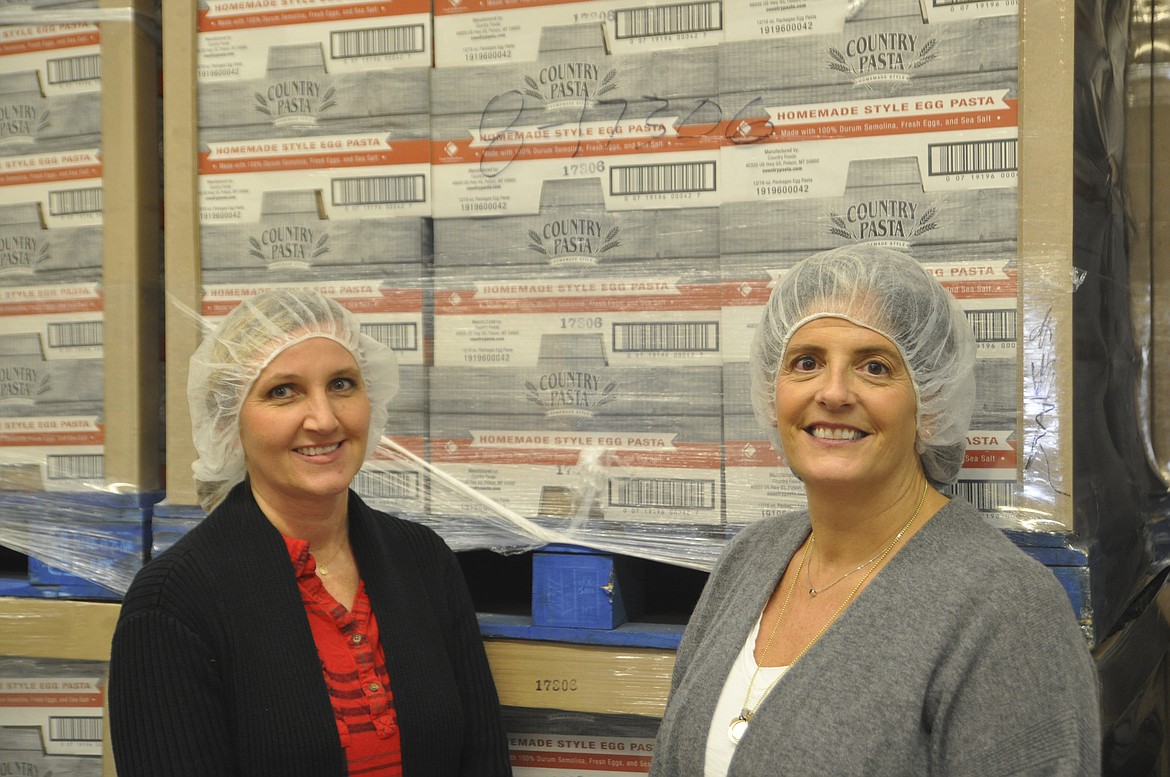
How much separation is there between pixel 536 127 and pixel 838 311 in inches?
45.7

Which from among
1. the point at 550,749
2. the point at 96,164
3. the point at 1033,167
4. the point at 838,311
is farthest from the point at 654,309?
the point at 96,164

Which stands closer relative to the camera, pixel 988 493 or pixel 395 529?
pixel 988 493

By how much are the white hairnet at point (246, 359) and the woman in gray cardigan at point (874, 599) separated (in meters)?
1.02

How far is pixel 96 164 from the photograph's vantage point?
334 cm

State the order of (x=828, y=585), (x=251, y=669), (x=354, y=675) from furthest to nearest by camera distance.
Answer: (x=354, y=675) → (x=251, y=669) → (x=828, y=585)

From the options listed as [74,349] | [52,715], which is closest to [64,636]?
[52,715]

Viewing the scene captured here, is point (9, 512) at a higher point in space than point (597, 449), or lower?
lower

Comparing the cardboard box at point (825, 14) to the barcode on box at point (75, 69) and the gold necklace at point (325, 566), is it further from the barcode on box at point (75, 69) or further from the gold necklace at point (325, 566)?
the barcode on box at point (75, 69)

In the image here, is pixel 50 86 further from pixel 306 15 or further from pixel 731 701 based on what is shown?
pixel 731 701

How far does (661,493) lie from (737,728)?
873mm

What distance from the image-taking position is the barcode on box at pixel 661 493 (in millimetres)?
2846

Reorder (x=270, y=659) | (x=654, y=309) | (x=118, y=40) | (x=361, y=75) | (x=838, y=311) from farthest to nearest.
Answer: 1. (x=118, y=40)
2. (x=361, y=75)
3. (x=654, y=309)
4. (x=270, y=659)
5. (x=838, y=311)

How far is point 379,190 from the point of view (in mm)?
3086

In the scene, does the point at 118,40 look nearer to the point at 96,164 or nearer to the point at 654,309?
the point at 96,164
